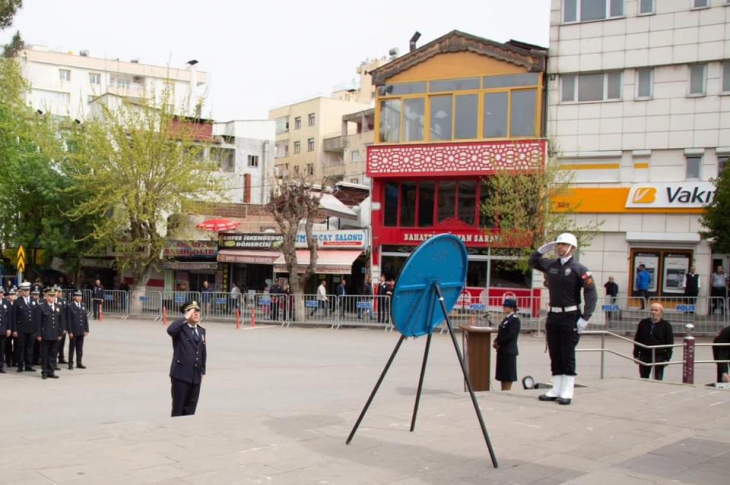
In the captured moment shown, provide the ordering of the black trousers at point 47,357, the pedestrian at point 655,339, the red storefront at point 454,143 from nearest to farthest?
the pedestrian at point 655,339
the black trousers at point 47,357
the red storefront at point 454,143

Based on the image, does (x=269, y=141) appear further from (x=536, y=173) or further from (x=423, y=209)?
(x=536, y=173)

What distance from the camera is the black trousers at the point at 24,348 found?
1543 centimetres

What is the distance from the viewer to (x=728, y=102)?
27.4m

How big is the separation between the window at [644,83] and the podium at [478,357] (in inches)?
835

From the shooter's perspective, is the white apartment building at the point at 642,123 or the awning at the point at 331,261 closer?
the white apartment building at the point at 642,123

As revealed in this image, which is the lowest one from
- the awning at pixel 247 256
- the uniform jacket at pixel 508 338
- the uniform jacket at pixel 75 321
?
the uniform jacket at pixel 75 321

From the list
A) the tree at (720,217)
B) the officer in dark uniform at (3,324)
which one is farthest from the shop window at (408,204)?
the officer in dark uniform at (3,324)

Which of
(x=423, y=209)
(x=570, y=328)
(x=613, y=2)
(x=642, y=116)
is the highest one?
(x=613, y=2)

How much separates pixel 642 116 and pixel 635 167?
1.97 metres

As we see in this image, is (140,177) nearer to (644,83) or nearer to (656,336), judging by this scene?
(644,83)

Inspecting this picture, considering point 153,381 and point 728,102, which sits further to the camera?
point 728,102

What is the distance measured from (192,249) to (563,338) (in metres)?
31.0

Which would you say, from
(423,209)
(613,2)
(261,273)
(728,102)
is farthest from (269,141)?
(728,102)

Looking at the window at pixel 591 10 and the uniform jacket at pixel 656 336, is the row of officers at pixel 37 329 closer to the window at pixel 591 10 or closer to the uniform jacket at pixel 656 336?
the uniform jacket at pixel 656 336
